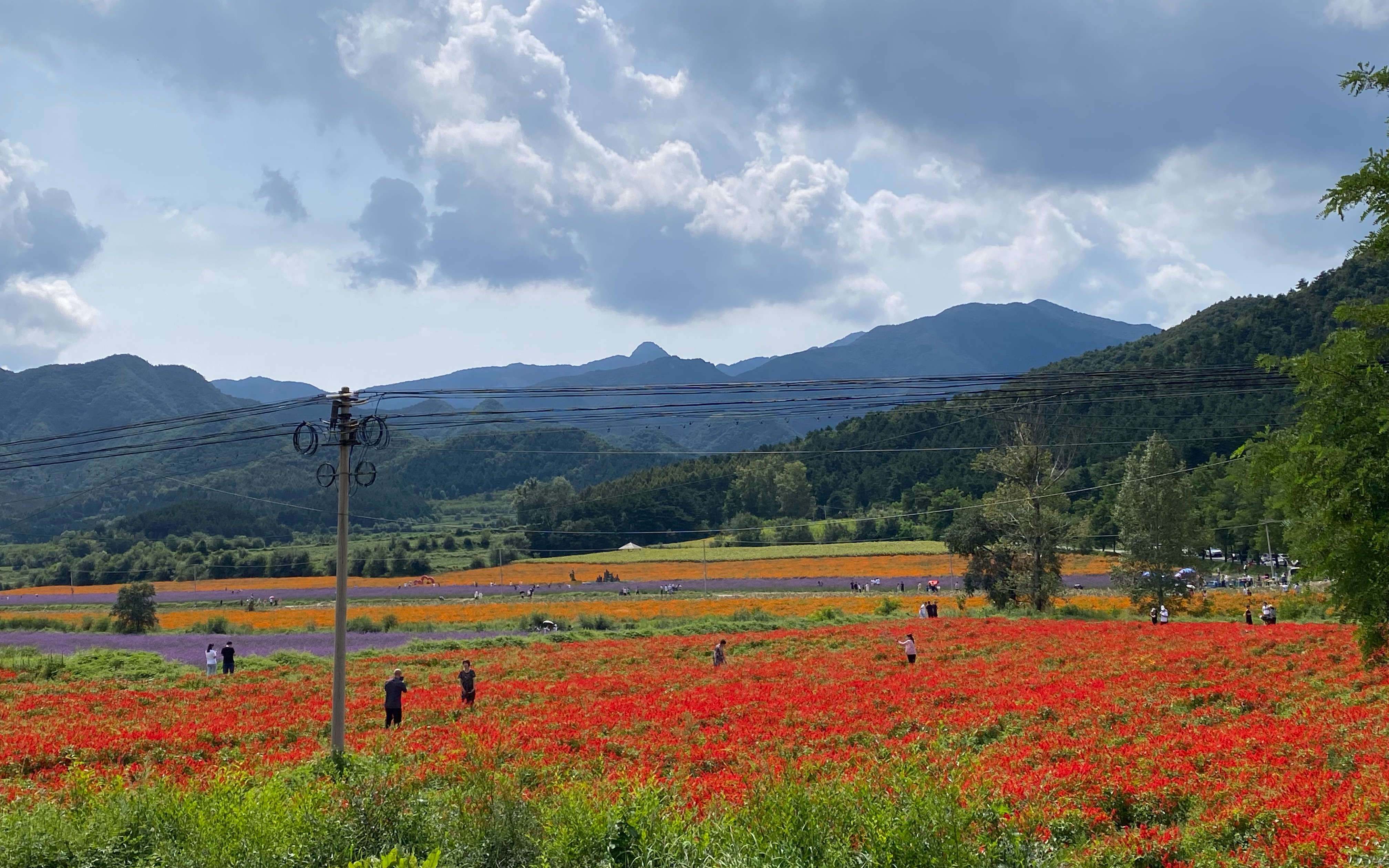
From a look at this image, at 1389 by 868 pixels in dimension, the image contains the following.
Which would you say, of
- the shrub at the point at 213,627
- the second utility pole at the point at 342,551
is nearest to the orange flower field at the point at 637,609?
the shrub at the point at 213,627

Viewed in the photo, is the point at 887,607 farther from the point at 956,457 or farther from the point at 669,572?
the point at 956,457

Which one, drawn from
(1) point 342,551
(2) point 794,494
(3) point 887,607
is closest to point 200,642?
(1) point 342,551

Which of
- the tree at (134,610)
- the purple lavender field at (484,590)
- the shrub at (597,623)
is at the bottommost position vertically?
the purple lavender field at (484,590)

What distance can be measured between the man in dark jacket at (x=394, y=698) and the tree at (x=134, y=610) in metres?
41.2

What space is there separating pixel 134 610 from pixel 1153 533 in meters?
62.2

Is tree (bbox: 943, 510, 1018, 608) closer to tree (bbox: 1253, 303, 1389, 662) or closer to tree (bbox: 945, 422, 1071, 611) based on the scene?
tree (bbox: 945, 422, 1071, 611)

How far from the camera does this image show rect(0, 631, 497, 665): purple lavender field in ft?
141

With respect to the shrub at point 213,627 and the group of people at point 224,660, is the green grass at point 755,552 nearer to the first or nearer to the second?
the shrub at point 213,627

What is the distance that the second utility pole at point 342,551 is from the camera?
1755cm

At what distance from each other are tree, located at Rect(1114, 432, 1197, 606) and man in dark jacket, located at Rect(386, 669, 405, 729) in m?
46.1

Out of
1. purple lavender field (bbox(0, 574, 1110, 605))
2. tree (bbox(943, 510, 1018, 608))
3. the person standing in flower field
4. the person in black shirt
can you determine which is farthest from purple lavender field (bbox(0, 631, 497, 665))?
tree (bbox(943, 510, 1018, 608))

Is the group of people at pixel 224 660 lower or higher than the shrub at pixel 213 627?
higher

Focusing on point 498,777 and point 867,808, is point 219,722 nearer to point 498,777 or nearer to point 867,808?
point 498,777

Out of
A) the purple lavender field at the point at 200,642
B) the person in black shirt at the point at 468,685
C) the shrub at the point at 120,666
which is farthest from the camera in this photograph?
the purple lavender field at the point at 200,642
